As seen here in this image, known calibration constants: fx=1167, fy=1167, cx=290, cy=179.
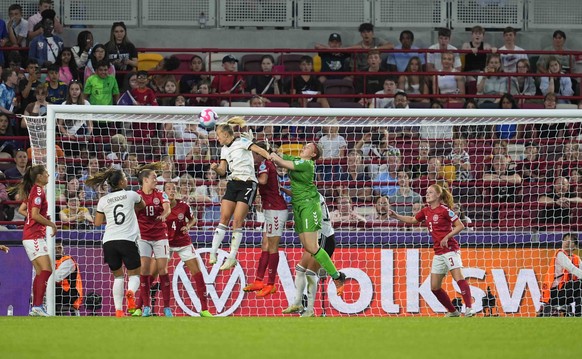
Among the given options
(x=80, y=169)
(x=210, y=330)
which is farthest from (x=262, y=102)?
(x=210, y=330)

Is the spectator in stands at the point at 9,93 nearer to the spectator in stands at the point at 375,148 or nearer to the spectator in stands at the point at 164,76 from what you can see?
the spectator in stands at the point at 164,76

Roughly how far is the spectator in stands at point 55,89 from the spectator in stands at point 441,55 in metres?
6.54

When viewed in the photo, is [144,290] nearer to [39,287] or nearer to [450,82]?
[39,287]

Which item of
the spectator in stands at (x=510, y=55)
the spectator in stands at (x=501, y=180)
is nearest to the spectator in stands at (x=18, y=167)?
the spectator in stands at (x=501, y=180)

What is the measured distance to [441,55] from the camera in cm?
2134

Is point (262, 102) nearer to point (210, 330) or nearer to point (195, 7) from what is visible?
point (195, 7)

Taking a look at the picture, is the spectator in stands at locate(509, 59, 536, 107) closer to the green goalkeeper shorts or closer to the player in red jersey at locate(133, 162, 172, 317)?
the green goalkeeper shorts

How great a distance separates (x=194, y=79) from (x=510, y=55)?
5.86 metres

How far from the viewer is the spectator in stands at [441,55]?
21250mm

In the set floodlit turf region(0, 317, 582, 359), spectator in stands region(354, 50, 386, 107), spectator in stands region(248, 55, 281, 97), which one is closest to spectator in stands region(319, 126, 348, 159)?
spectator in stands region(354, 50, 386, 107)

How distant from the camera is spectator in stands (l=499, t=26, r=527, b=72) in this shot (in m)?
21.5

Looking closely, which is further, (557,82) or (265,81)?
(557,82)

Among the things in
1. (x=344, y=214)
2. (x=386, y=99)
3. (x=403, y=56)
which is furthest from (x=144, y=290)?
(x=403, y=56)

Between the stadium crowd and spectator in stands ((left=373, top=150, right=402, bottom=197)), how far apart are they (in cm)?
2
